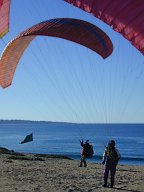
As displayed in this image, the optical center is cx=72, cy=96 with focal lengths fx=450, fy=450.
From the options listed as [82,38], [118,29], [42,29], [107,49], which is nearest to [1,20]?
[42,29]

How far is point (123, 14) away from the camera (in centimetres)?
964

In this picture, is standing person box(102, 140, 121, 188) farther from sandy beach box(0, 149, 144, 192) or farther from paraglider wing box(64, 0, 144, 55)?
paraglider wing box(64, 0, 144, 55)

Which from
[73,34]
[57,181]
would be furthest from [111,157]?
[73,34]

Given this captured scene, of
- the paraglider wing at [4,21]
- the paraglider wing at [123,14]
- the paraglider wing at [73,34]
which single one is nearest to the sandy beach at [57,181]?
the paraglider wing at [73,34]

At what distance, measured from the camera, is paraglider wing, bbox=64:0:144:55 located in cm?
929

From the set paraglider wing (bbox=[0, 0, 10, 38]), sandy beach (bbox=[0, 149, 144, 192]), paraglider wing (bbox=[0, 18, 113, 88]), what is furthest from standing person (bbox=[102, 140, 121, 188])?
paraglider wing (bbox=[0, 0, 10, 38])

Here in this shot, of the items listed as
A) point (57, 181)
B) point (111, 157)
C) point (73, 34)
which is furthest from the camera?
point (57, 181)

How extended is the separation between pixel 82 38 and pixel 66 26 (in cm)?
61

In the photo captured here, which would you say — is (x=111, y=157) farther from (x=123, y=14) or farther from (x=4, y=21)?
(x=123, y=14)

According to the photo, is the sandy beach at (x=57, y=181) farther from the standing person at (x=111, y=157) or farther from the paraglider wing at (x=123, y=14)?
the paraglider wing at (x=123, y=14)

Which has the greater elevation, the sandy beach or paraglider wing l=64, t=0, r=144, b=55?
paraglider wing l=64, t=0, r=144, b=55

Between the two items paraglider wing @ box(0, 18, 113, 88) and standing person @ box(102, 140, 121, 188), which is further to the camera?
standing person @ box(102, 140, 121, 188)

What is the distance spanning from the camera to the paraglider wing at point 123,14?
30.5 feet

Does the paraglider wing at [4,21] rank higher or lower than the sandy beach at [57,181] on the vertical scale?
higher
